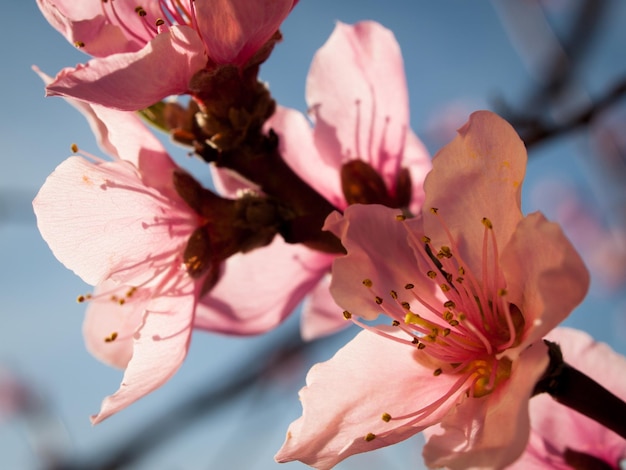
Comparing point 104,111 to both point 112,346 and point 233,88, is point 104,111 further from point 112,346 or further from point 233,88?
point 112,346

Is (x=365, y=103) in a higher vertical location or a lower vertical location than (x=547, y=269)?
higher

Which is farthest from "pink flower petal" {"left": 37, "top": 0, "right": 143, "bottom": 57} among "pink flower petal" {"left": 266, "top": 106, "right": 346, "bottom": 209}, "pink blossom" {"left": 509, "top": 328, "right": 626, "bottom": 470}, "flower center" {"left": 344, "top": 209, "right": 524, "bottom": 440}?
"pink blossom" {"left": 509, "top": 328, "right": 626, "bottom": 470}

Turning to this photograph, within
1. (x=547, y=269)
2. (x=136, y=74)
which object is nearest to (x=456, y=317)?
(x=547, y=269)

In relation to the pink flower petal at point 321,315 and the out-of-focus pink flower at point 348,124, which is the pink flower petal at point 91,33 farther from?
the pink flower petal at point 321,315

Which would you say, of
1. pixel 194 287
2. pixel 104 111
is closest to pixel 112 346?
pixel 194 287

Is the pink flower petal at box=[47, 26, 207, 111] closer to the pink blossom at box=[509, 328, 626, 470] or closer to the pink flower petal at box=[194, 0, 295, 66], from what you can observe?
the pink flower petal at box=[194, 0, 295, 66]

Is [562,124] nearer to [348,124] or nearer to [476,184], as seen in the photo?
[348,124]
